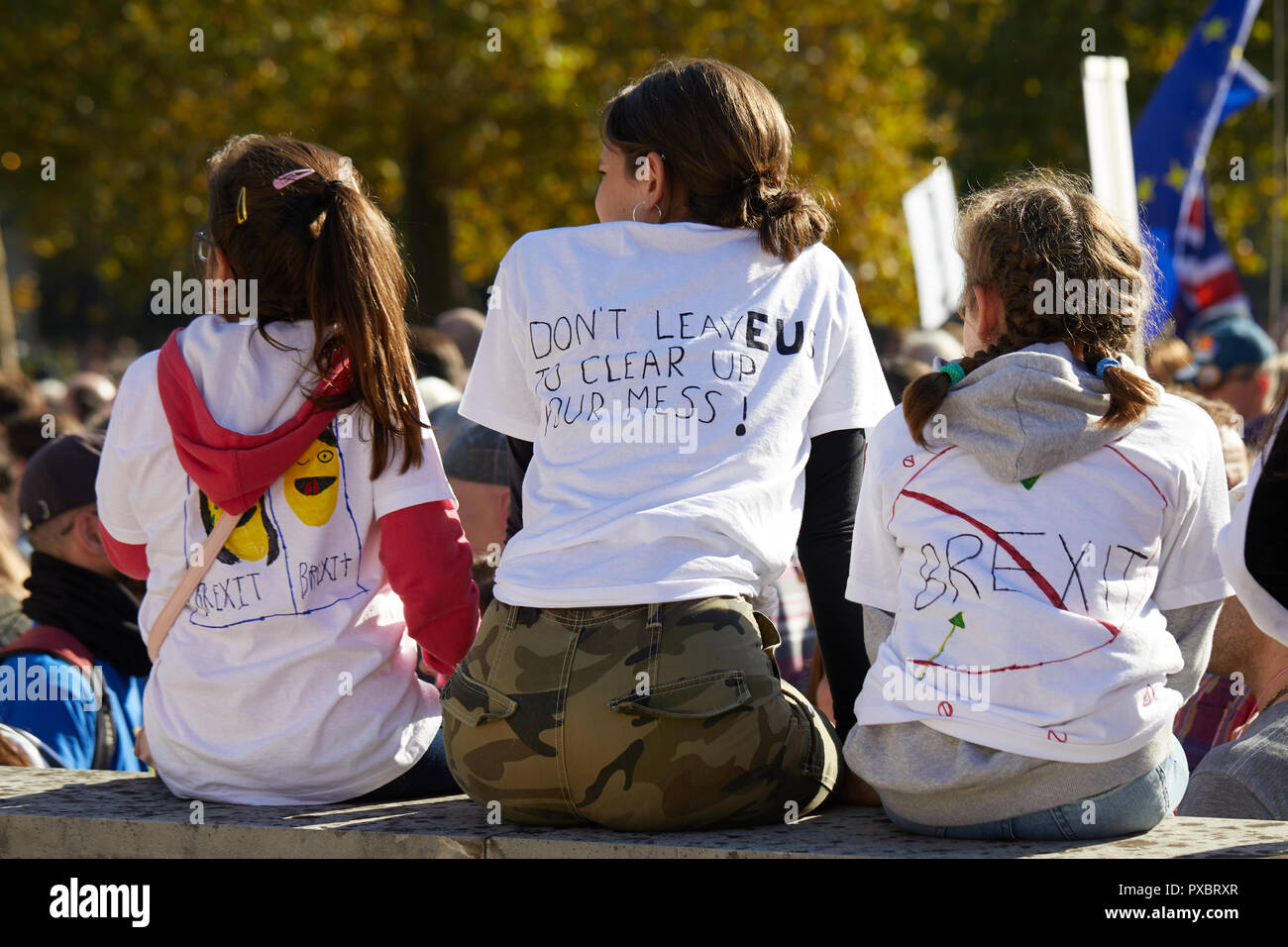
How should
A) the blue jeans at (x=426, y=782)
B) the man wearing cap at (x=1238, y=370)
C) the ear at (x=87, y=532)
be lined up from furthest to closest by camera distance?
the man wearing cap at (x=1238, y=370) → the ear at (x=87, y=532) → the blue jeans at (x=426, y=782)

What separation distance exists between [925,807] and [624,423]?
0.82m

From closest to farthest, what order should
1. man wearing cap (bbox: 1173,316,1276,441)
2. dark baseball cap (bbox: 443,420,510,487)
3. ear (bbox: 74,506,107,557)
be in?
1. ear (bbox: 74,506,107,557)
2. dark baseball cap (bbox: 443,420,510,487)
3. man wearing cap (bbox: 1173,316,1276,441)

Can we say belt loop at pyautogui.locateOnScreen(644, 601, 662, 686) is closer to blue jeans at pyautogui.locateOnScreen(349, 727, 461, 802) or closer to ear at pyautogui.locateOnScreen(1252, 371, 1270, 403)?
blue jeans at pyautogui.locateOnScreen(349, 727, 461, 802)

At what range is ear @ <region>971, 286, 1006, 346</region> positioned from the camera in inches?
106

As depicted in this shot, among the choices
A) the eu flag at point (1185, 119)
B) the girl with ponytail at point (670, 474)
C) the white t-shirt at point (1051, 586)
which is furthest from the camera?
the eu flag at point (1185, 119)

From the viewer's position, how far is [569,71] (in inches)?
527

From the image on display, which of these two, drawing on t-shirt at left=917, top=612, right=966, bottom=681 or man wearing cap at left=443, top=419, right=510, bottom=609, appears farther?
man wearing cap at left=443, top=419, right=510, bottom=609

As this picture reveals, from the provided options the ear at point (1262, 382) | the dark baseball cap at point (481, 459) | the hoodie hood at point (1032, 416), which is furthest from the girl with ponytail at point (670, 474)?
the ear at point (1262, 382)

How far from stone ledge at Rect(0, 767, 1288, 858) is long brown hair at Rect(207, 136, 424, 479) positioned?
2.17 feet

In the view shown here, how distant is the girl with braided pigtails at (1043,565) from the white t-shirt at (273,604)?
3.05ft

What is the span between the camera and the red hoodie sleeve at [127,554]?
10.2 feet

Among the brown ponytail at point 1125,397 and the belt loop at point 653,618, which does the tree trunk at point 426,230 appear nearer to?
the belt loop at point 653,618

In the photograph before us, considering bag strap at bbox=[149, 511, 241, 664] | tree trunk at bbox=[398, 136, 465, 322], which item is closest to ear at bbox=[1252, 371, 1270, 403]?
bag strap at bbox=[149, 511, 241, 664]
